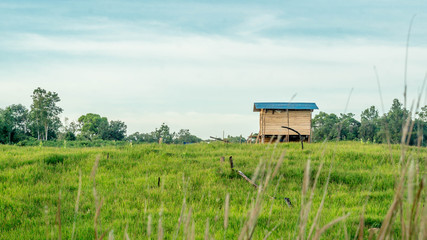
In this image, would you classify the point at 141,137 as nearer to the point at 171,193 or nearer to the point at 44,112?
the point at 44,112

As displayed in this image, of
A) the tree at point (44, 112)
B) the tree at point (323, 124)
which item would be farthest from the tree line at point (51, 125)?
the tree at point (323, 124)

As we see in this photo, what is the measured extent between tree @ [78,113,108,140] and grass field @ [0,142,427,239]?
81090 mm

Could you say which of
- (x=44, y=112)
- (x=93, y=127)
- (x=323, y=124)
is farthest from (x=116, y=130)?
(x=323, y=124)

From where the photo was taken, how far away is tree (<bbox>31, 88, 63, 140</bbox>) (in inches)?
3164

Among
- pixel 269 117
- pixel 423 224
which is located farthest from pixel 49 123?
pixel 423 224

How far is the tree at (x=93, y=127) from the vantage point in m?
93.2

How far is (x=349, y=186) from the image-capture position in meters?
10.4

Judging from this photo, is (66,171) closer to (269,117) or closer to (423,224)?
(423,224)

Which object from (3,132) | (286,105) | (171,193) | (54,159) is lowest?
(171,193)

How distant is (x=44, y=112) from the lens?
267 feet

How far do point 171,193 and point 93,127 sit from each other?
95.8m

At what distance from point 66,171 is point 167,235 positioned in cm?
735

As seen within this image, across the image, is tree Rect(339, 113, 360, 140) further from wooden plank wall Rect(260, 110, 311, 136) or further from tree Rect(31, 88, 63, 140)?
tree Rect(31, 88, 63, 140)

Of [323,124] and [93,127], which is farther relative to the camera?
[93,127]
